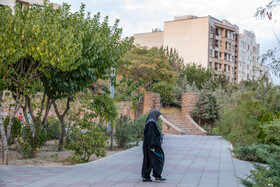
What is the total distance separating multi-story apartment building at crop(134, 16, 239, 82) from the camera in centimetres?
6297

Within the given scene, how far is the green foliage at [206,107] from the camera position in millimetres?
29969

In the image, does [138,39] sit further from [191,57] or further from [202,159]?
[202,159]

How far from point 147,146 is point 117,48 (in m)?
4.77

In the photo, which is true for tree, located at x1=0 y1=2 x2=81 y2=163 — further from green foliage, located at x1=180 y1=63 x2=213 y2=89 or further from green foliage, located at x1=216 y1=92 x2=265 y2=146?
green foliage, located at x1=180 y1=63 x2=213 y2=89

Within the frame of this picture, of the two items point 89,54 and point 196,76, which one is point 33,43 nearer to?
point 89,54

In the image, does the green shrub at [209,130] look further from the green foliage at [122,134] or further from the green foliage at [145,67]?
the green foliage at [122,134]

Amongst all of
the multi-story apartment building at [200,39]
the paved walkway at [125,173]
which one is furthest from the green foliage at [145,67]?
the multi-story apartment building at [200,39]

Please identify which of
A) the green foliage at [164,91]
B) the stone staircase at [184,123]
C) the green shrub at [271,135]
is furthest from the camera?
the green foliage at [164,91]

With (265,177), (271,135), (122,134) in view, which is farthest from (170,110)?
(265,177)

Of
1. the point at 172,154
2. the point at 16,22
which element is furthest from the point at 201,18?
the point at 16,22

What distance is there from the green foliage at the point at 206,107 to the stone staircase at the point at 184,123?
1306 mm

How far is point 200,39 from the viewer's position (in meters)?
63.3

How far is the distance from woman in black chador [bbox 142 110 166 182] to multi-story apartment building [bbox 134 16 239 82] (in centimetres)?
5332

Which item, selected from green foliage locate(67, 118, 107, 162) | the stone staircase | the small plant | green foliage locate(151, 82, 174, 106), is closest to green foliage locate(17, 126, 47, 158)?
green foliage locate(67, 118, 107, 162)
